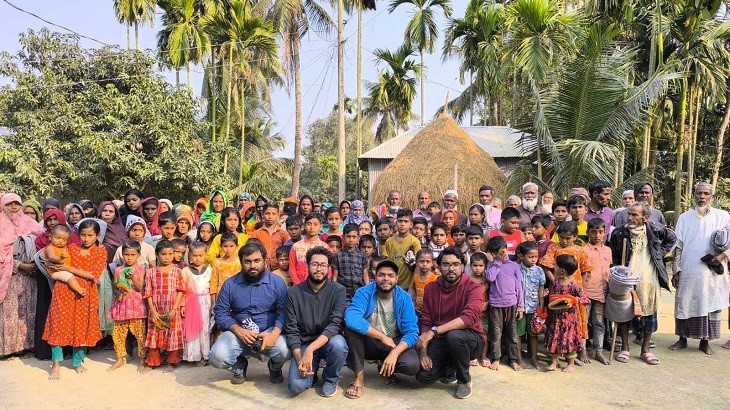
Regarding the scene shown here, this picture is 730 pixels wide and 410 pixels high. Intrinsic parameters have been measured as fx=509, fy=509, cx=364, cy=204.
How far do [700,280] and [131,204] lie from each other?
643 centimetres

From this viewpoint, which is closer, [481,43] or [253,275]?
[253,275]

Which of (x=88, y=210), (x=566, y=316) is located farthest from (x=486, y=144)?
(x=88, y=210)

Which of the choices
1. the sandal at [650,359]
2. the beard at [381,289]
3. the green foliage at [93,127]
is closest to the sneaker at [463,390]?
the beard at [381,289]

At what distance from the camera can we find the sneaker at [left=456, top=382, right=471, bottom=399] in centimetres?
404

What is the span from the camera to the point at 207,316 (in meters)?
4.96

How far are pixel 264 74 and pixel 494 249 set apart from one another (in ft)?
72.0

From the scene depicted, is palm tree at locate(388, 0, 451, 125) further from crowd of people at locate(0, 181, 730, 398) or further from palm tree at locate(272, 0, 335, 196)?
crowd of people at locate(0, 181, 730, 398)

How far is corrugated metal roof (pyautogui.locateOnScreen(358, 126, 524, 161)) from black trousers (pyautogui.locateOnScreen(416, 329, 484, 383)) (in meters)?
15.1

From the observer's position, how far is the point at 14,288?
507 cm

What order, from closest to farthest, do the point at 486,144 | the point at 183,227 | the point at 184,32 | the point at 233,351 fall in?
the point at 233,351 → the point at 183,227 → the point at 184,32 → the point at 486,144

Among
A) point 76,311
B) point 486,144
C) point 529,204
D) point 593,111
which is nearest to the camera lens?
point 76,311

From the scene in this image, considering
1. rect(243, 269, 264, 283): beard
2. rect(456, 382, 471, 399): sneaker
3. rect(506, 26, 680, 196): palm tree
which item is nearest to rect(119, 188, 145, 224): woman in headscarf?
rect(243, 269, 264, 283): beard

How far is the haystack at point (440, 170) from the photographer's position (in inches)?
458

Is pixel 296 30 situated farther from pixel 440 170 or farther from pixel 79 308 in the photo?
pixel 79 308
